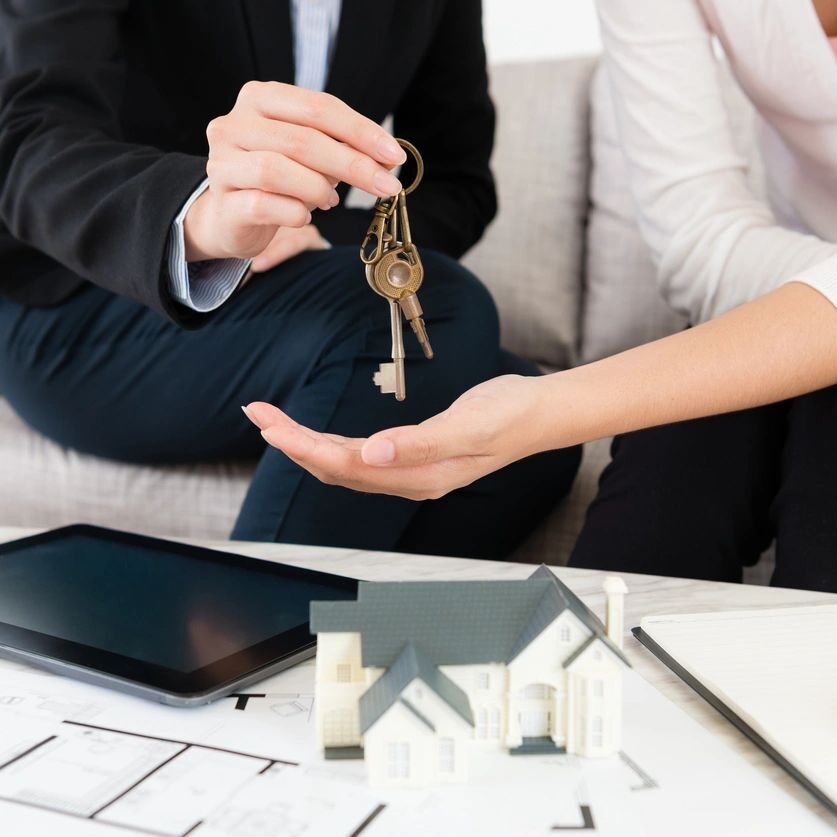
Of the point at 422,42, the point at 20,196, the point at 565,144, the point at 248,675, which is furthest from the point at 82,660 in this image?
the point at 565,144

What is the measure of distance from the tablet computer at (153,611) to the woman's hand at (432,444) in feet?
0.32

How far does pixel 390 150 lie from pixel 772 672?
380 millimetres

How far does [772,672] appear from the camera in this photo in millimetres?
591

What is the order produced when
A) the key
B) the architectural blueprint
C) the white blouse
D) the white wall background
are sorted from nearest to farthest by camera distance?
the architectural blueprint
the key
the white blouse
the white wall background

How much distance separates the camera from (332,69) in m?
1.26

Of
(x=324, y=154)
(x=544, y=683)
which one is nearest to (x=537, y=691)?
(x=544, y=683)

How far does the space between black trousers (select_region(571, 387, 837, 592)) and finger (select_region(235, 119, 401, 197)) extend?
0.37m

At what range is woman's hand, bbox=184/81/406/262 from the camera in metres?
0.68

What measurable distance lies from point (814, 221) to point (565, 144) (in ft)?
2.45

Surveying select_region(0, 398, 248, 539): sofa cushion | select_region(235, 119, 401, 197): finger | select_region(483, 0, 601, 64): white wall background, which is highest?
select_region(483, 0, 601, 64): white wall background

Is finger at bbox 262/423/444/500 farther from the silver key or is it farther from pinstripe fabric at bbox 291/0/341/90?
pinstripe fabric at bbox 291/0/341/90

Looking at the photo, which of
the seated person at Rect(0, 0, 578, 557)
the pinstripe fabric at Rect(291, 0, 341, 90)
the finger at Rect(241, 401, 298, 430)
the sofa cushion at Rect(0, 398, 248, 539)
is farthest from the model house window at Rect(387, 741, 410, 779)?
the pinstripe fabric at Rect(291, 0, 341, 90)

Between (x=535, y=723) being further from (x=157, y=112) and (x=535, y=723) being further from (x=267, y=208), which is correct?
(x=157, y=112)

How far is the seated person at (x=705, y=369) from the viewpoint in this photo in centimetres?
73
